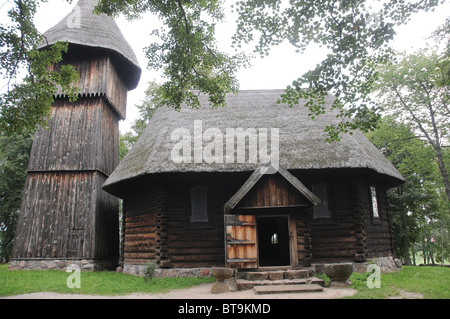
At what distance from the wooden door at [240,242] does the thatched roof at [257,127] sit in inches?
93.2

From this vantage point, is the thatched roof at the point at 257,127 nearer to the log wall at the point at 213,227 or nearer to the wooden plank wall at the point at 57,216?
the log wall at the point at 213,227

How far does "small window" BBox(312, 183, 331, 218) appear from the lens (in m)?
13.0

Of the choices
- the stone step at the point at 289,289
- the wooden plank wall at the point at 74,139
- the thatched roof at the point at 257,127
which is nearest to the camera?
the stone step at the point at 289,289

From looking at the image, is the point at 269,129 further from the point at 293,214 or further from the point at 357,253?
the point at 357,253

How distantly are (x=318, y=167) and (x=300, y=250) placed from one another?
3.19 m

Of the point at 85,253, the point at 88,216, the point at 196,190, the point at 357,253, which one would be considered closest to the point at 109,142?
the point at 88,216

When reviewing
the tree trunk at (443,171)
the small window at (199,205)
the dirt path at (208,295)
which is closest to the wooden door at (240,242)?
the dirt path at (208,295)

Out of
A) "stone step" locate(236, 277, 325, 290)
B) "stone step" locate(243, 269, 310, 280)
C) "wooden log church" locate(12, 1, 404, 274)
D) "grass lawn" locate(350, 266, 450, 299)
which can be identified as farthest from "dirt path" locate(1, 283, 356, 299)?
"wooden log church" locate(12, 1, 404, 274)

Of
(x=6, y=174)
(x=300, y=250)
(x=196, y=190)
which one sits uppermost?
(x=6, y=174)

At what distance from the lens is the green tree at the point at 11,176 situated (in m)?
23.2

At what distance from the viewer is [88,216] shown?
15422 mm

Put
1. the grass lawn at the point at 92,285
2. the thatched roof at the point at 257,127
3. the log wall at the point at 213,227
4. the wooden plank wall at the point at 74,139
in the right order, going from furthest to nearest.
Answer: the wooden plank wall at the point at 74,139, the log wall at the point at 213,227, the thatched roof at the point at 257,127, the grass lawn at the point at 92,285
